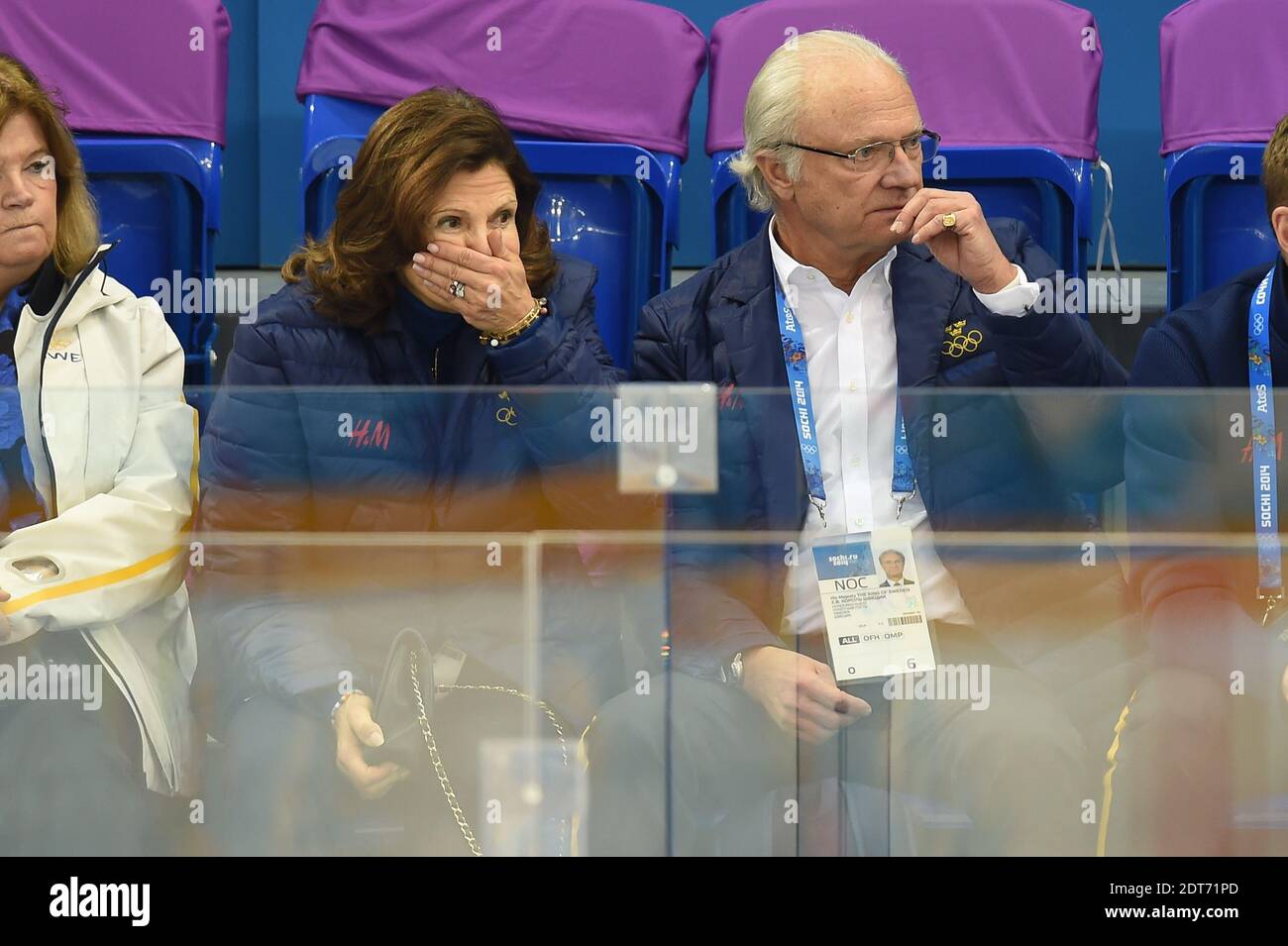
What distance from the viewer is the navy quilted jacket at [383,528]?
5.45 ft

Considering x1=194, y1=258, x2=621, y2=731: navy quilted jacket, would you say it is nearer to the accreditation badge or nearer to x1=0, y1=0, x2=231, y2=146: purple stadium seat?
the accreditation badge

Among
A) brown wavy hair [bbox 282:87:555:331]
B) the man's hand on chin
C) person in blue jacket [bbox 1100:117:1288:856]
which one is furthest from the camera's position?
brown wavy hair [bbox 282:87:555:331]

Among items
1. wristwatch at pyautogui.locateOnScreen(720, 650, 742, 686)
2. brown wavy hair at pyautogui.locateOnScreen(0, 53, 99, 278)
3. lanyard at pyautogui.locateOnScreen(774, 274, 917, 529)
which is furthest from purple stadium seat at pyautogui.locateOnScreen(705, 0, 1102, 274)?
wristwatch at pyautogui.locateOnScreen(720, 650, 742, 686)

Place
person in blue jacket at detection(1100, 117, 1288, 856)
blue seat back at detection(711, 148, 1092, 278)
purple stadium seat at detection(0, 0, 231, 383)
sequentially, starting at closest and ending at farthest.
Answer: person in blue jacket at detection(1100, 117, 1288, 856), blue seat back at detection(711, 148, 1092, 278), purple stadium seat at detection(0, 0, 231, 383)

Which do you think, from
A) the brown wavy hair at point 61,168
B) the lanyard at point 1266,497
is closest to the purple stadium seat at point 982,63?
the brown wavy hair at point 61,168

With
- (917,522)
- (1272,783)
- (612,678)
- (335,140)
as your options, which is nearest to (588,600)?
(612,678)

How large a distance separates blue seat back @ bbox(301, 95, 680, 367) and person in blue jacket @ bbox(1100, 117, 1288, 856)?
3.71 feet

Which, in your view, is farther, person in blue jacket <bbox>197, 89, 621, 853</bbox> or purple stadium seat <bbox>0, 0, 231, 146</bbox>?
purple stadium seat <bbox>0, 0, 231, 146</bbox>

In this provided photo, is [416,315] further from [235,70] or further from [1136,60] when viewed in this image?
[1136,60]

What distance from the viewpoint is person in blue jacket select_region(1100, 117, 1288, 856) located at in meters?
1.64

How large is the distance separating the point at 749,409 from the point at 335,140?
1261 mm

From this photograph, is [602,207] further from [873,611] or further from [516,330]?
[873,611]

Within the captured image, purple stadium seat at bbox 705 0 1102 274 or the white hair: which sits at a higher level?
purple stadium seat at bbox 705 0 1102 274

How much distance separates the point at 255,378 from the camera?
199 centimetres
